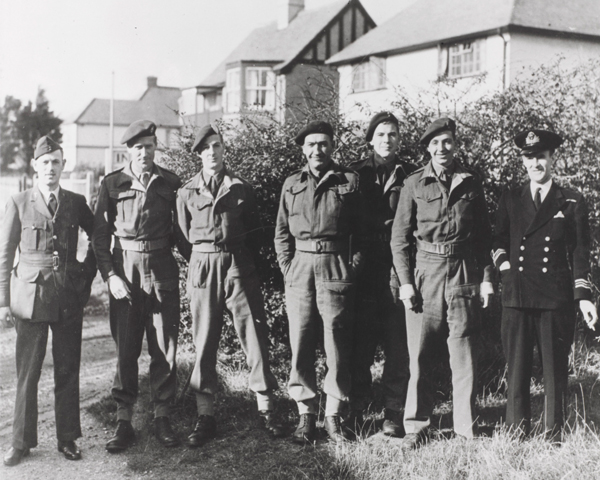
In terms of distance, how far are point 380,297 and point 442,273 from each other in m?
0.69

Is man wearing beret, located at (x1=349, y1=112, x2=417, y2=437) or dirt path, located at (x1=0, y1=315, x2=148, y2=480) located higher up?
man wearing beret, located at (x1=349, y1=112, x2=417, y2=437)

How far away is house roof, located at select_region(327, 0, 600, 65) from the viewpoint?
54.3ft

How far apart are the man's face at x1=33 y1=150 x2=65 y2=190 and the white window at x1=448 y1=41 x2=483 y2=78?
1609cm

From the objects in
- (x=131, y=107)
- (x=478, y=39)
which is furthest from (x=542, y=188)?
(x=131, y=107)

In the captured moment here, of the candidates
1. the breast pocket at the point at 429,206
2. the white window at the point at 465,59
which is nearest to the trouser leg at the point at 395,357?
the breast pocket at the point at 429,206

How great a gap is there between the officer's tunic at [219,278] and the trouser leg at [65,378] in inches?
34.9

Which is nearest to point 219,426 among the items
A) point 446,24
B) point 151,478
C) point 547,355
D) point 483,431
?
point 151,478

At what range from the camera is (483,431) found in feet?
16.0

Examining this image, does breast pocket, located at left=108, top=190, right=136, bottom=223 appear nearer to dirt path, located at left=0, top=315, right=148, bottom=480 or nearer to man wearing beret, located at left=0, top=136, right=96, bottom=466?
man wearing beret, located at left=0, top=136, right=96, bottom=466

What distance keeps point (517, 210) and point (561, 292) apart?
Result: 0.65m

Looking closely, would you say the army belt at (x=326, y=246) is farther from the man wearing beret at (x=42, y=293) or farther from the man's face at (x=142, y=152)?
the man wearing beret at (x=42, y=293)

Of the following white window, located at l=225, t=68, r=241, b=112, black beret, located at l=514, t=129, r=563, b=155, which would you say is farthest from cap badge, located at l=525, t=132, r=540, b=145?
white window, located at l=225, t=68, r=241, b=112

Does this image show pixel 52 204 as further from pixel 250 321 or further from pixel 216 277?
pixel 250 321

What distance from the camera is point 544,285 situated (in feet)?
14.4
